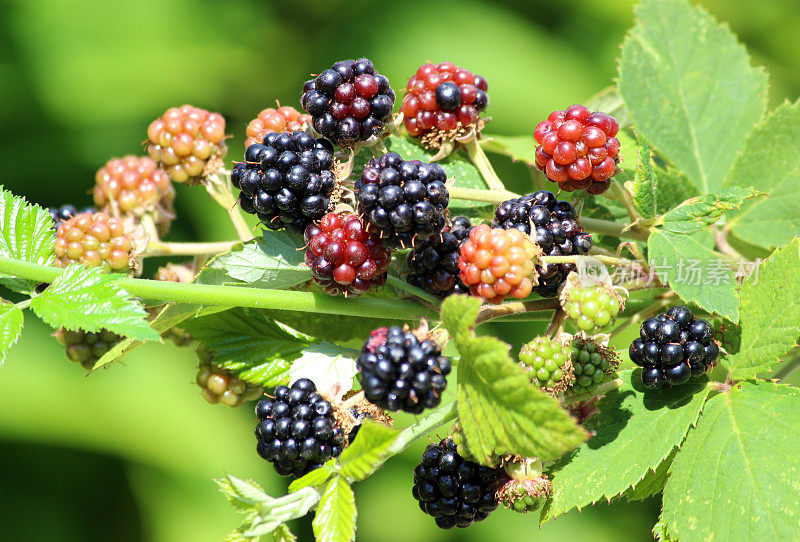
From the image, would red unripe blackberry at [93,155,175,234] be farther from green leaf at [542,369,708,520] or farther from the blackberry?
green leaf at [542,369,708,520]

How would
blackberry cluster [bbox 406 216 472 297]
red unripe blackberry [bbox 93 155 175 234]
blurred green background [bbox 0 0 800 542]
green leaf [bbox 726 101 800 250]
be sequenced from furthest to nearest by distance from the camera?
blurred green background [bbox 0 0 800 542]
green leaf [bbox 726 101 800 250]
red unripe blackberry [bbox 93 155 175 234]
blackberry cluster [bbox 406 216 472 297]

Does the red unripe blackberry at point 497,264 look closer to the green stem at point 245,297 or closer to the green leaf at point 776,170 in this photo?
the green stem at point 245,297

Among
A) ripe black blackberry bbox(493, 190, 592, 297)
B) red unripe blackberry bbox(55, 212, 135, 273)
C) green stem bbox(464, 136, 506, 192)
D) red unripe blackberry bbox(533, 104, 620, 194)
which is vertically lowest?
A: red unripe blackberry bbox(55, 212, 135, 273)

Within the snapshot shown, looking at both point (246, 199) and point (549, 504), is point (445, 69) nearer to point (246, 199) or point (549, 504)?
A: point (246, 199)

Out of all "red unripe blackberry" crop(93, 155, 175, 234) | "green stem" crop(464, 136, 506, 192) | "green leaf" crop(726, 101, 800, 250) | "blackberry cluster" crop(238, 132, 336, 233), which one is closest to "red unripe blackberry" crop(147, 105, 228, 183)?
"red unripe blackberry" crop(93, 155, 175, 234)

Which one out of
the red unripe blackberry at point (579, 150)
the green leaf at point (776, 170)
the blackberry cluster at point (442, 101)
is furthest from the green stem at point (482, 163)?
the green leaf at point (776, 170)

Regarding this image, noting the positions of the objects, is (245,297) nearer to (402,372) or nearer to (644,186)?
(402,372)

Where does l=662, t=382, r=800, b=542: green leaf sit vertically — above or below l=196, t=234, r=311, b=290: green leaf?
above

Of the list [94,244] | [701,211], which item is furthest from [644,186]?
[94,244]
